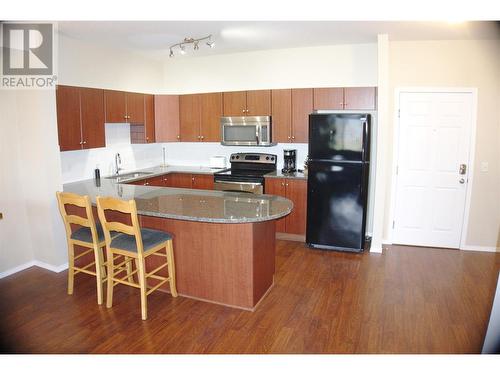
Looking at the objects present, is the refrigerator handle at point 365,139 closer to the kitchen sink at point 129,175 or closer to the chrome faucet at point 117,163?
the kitchen sink at point 129,175

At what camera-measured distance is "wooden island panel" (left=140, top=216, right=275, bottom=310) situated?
3.07 meters

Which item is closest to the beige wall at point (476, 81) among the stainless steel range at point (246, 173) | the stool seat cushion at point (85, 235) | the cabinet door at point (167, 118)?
the stainless steel range at point (246, 173)

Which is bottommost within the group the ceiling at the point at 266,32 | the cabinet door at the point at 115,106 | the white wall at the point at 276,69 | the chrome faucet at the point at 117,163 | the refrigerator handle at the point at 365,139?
the chrome faucet at the point at 117,163

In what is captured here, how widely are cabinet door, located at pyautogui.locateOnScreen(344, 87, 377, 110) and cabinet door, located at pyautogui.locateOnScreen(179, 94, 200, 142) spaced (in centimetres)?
216

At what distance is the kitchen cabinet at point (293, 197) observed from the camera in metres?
4.83

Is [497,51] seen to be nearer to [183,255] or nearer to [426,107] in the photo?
[426,107]

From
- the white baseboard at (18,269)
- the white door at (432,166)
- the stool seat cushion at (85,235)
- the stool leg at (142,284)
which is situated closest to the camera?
the stool leg at (142,284)

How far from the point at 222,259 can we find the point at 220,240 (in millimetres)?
165

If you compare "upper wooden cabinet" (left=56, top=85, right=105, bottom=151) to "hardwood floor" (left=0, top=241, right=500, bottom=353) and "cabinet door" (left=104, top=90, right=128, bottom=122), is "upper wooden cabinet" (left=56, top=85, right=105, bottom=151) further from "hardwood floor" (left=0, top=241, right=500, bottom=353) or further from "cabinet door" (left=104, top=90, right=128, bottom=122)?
"hardwood floor" (left=0, top=241, right=500, bottom=353)

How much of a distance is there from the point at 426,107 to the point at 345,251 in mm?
2009

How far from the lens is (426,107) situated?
4566 millimetres

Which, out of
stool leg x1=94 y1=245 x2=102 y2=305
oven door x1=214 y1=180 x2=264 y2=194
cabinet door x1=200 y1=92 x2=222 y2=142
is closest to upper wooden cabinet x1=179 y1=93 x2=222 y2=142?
cabinet door x1=200 y1=92 x2=222 y2=142

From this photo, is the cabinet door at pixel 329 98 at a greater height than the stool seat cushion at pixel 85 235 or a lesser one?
greater

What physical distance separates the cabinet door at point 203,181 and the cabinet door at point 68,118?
169 centimetres
